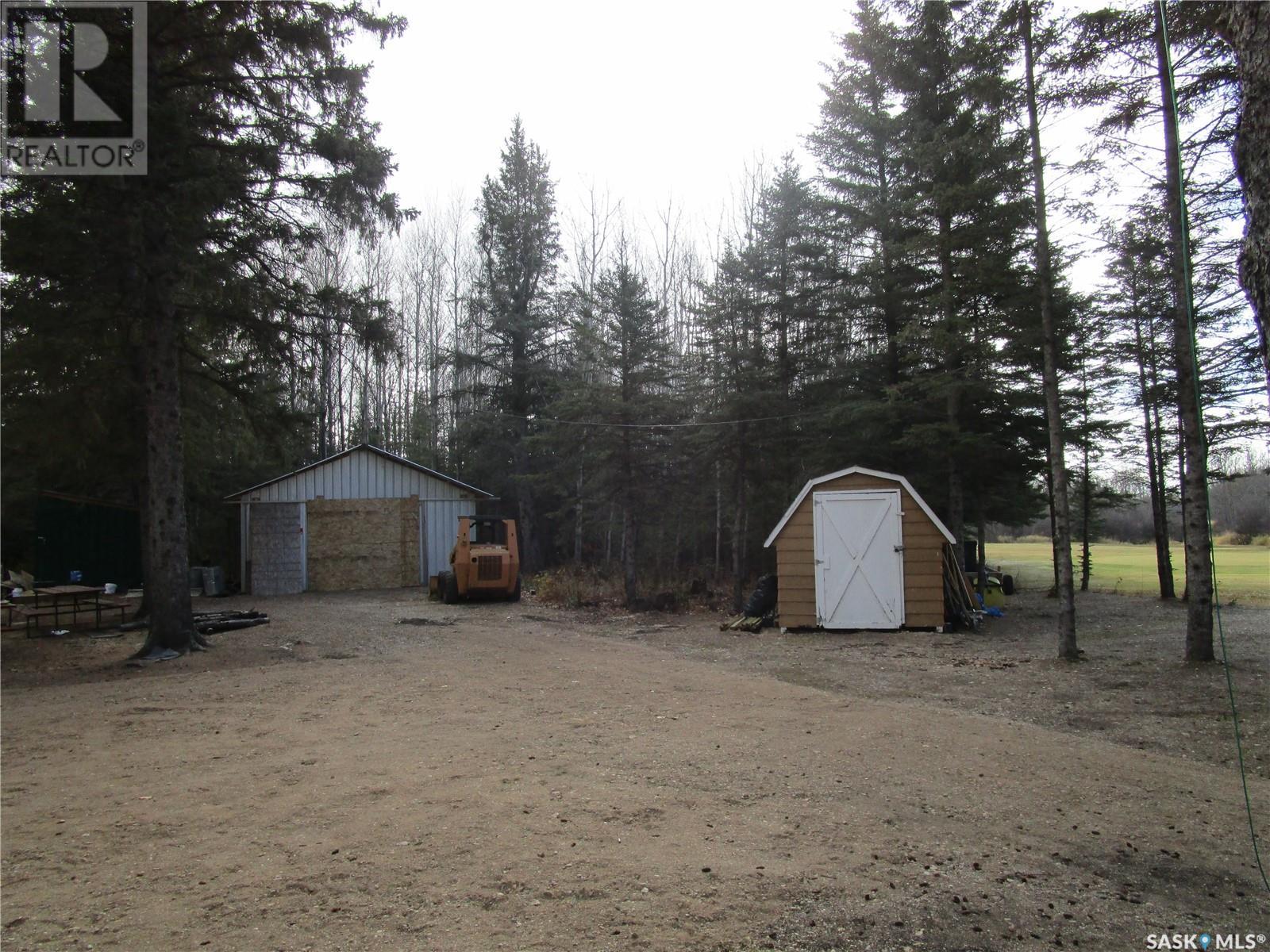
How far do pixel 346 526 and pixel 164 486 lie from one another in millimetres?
13285

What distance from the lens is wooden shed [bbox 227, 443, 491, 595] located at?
23.1 m

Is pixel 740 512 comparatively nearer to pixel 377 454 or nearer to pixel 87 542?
Answer: pixel 377 454

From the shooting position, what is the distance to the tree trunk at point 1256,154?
236 cm

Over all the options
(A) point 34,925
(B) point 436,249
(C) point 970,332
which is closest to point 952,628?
(C) point 970,332

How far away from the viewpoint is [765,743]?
587cm

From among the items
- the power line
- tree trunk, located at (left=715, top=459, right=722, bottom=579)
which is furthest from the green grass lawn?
tree trunk, located at (left=715, top=459, right=722, bottom=579)

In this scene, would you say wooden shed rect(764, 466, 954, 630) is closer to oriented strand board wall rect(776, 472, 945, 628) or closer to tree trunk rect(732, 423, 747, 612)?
oriented strand board wall rect(776, 472, 945, 628)

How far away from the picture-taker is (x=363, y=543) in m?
23.8

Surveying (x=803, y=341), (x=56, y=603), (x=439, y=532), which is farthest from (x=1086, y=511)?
(x=56, y=603)

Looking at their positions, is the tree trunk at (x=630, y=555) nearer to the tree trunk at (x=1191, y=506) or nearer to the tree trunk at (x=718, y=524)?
the tree trunk at (x=718, y=524)

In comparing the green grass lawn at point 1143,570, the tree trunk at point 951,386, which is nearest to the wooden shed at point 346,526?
the tree trunk at point 951,386

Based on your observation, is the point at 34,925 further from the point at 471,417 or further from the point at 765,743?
the point at 471,417

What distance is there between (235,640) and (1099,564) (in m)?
31.7

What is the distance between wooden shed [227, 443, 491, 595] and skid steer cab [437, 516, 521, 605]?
523 cm
